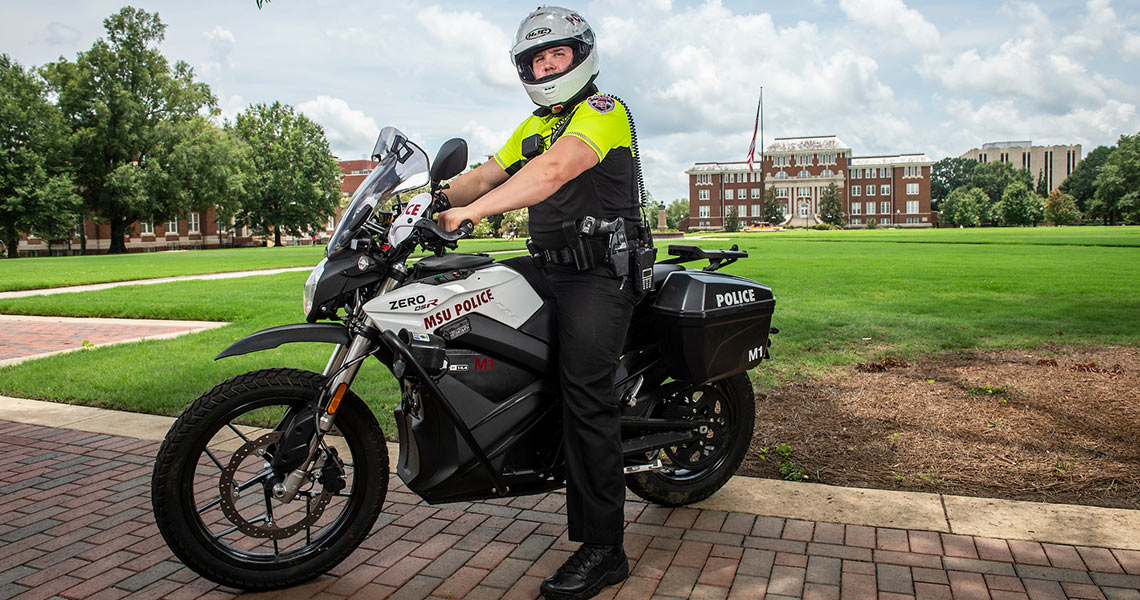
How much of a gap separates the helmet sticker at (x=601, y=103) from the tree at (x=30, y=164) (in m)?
51.6

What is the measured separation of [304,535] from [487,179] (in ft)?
5.44

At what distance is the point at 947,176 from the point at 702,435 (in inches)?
5949

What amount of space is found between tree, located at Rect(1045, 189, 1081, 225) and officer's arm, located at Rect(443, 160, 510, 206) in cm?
10947

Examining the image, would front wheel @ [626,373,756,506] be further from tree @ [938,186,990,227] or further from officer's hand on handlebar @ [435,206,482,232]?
tree @ [938,186,990,227]

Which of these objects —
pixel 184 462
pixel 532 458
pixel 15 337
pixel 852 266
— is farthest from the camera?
pixel 852 266

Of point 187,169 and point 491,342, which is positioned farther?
point 187,169

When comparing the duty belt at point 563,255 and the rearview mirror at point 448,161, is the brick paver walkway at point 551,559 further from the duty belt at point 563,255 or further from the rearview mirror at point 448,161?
the rearview mirror at point 448,161

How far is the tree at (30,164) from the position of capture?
45.5 metres

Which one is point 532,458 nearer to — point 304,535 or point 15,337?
point 304,535

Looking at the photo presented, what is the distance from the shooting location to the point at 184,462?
277 centimetres

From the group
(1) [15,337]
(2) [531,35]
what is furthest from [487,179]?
(1) [15,337]

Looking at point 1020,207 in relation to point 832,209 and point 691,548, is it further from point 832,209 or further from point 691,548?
point 691,548

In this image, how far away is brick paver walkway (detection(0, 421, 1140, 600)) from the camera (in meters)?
2.95

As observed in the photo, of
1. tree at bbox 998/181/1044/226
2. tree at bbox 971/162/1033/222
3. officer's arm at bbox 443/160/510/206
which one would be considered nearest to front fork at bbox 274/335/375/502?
officer's arm at bbox 443/160/510/206
